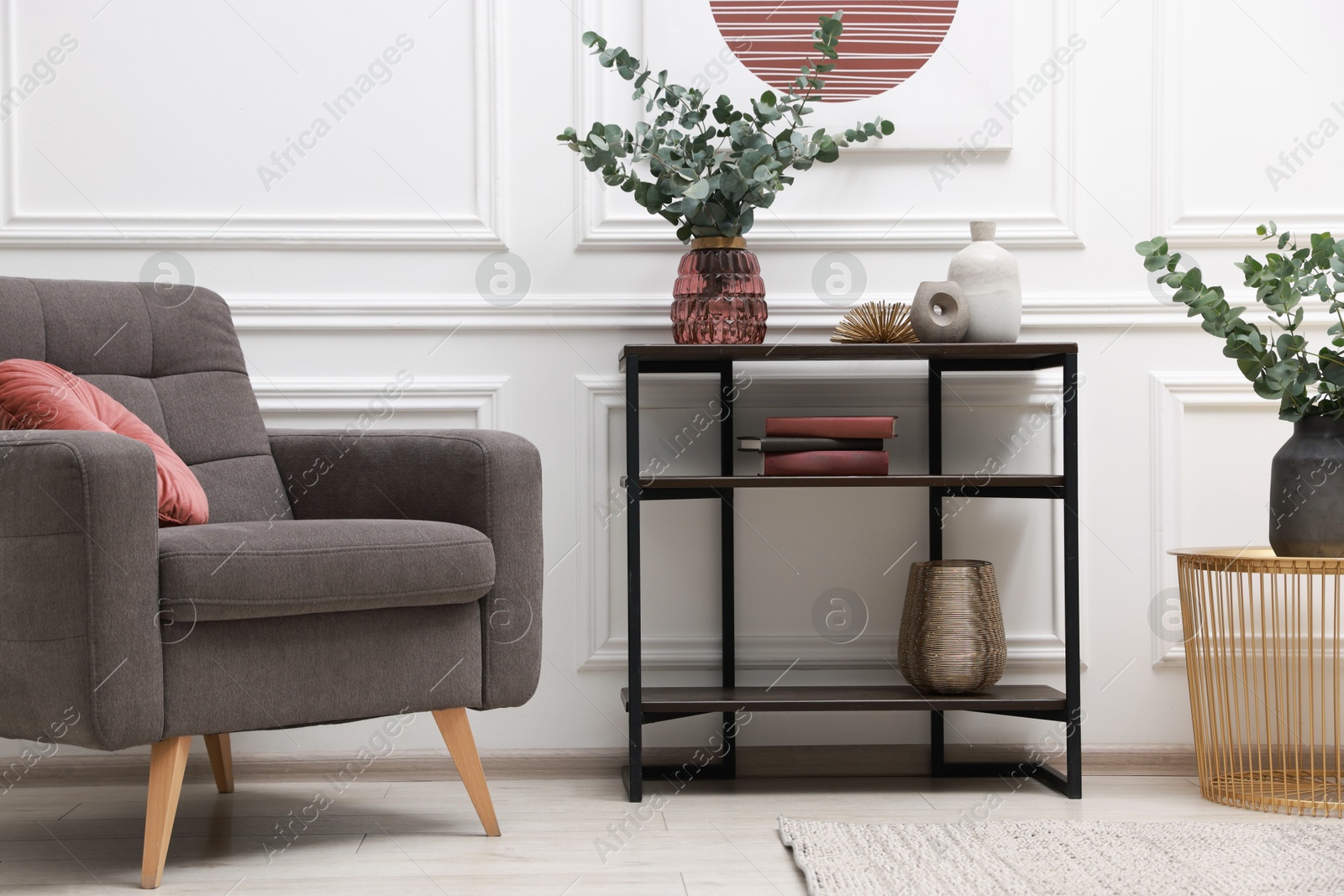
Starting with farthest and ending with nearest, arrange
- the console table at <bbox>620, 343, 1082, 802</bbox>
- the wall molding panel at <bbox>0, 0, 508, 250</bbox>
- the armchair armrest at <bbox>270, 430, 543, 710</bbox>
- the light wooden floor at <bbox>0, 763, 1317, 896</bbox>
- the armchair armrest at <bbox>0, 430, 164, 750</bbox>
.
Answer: the wall molding panel at <bbox>0, 0, 508, 250</bbox>, the console table at <bbox>620, 343, 1082, 802</bbox>, the armchair armrest at <bbox>270, 430, 543, 710</bbox>, the light wooden floor at <bbox>0, 763, 1317, 896</bbox>, the armchair armrest at <bbox>0, 430, 164, 750</bbox>

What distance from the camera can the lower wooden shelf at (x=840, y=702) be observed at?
6.04 ft

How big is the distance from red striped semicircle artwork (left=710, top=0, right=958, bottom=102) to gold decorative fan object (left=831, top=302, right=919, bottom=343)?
476mm

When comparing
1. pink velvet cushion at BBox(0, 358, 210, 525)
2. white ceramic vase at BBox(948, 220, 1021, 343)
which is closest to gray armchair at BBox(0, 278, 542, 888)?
pink velvet cushion at BBox(0, 358, 210, 525)

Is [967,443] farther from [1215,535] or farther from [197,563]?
[197,563]

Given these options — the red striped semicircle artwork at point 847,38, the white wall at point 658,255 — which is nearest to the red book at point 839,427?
the white wall at point 658,255

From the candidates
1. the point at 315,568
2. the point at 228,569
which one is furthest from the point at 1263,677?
the point at 228,569

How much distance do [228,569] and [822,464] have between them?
0.96 metres

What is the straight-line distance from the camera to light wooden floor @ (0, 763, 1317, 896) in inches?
57.4

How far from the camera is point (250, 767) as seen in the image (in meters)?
2.04

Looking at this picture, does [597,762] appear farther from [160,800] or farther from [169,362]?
[169,362]

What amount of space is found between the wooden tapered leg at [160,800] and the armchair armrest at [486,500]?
0.41 metres

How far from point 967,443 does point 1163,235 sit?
569mm

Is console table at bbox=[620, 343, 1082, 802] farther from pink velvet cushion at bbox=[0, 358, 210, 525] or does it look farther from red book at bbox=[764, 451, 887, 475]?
pink velvet cushion at bbox=[0, 358, 210, 525]

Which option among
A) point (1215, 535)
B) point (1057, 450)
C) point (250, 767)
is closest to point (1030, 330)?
point (1057, 450)
